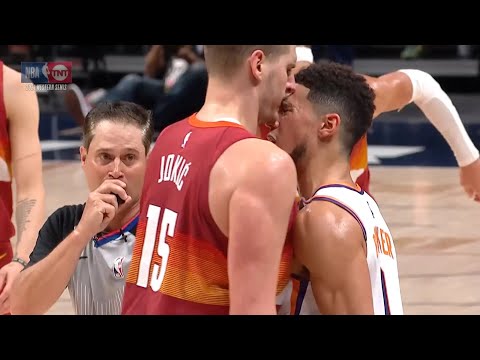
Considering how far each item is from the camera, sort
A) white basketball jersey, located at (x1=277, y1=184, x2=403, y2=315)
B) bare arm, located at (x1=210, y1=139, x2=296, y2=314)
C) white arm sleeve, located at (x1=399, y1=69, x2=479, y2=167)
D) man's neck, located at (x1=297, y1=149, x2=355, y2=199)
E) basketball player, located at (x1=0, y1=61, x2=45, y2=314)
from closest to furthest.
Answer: bare arm, located at (x1=210, y1=139, x2=296, y2=314) → white basketball jersey, located at (x1=277, y1=184, x2=403, y2=315) → man's neck, located at (x1=297, y1=149, x2=355, y2=199) → basketball player, located at (x1=0, y1=61, x2=45, y2=314) → white arm sleeve, located at (x1=399, y1=69, x2=479, y2=167)

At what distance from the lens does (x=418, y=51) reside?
20.6 m

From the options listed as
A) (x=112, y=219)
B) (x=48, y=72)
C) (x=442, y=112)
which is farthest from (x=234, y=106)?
(x=48, y=72)

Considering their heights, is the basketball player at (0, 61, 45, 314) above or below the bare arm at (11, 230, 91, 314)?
above

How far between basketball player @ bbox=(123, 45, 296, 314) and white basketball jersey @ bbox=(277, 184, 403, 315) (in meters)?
0.11

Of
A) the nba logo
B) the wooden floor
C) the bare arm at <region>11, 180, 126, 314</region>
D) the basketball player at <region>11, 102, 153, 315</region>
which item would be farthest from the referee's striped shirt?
the wooden floor

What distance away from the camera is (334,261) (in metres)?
2.79

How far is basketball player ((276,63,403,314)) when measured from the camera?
9.20 feet

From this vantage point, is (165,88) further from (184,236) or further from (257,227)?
(257,227)

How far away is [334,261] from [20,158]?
176 cm

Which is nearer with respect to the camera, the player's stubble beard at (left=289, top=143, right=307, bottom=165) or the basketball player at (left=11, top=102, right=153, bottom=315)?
the player's stubble beard at (left=289, top=143, right=307, bottom=165)

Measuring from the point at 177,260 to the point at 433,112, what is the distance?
7.90 feet

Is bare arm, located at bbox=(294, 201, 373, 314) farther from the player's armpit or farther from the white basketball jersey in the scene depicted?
the player's armpit
